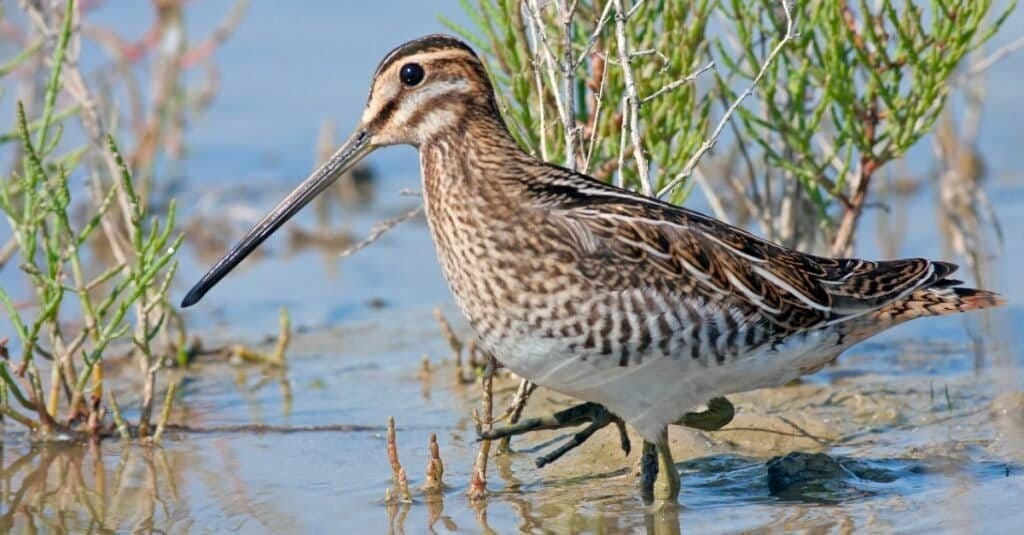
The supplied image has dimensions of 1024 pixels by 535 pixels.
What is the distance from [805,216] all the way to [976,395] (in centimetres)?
89

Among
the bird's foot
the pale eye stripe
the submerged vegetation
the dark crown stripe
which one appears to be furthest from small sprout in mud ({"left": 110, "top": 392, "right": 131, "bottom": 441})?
the pale eye stripe

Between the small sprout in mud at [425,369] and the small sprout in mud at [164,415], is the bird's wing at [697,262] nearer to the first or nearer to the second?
the small sprout in mud at [164,415]

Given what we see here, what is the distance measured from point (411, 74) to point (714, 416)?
1309mm

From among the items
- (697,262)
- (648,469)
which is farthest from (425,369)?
(697,262)

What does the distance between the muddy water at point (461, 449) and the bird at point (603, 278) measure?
0.31 meters

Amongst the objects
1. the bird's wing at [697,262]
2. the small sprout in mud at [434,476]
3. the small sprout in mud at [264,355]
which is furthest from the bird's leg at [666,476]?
the small sprout in mud at [264,355]

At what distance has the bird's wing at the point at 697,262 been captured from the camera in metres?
4.50

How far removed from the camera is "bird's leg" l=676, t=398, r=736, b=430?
197 inches

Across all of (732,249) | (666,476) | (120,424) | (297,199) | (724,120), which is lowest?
(666,476)

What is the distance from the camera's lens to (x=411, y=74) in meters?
4.70

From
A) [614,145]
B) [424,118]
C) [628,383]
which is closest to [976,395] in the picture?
[614,145]

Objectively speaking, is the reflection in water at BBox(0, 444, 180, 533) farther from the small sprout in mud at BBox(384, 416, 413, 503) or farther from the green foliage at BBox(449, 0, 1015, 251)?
the green foliage at BBox(449, 0, 1015, 251)

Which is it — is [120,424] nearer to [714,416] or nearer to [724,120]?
[714,416]

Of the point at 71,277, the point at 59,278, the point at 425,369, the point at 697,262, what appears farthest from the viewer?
the point at 71,277
